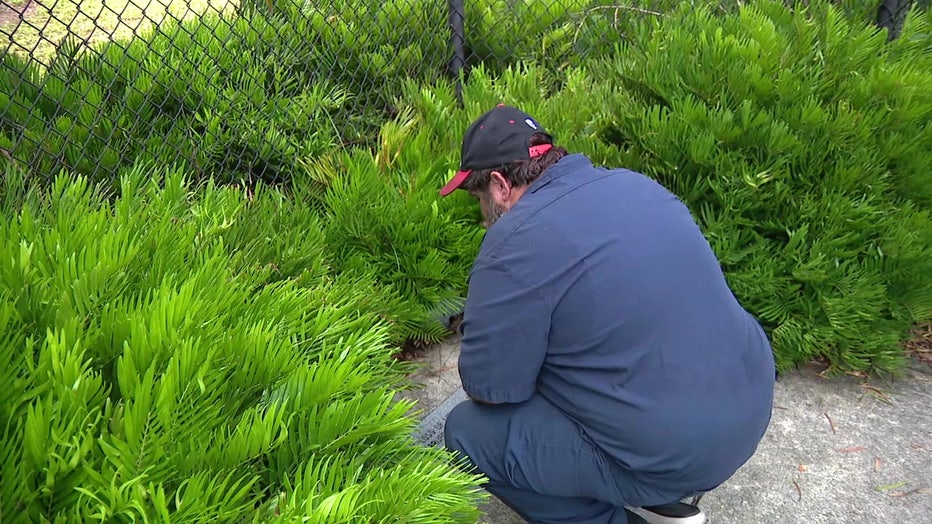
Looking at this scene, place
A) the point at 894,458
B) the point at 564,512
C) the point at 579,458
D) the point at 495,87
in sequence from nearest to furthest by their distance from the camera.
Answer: the point at 579,458, the point at 564,512, the point at 894,458, the point at 495,87

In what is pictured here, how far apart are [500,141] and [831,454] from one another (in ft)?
5.59

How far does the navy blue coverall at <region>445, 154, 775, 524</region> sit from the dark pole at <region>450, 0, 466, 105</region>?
1933mm

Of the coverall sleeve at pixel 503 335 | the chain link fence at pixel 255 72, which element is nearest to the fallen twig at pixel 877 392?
the coverall sleeve at pixel 503 335

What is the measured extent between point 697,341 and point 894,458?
4.35ft

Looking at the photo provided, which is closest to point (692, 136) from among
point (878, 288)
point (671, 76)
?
point (671, 76)

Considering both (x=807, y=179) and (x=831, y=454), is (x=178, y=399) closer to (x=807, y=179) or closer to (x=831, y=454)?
(x=831, y=454)

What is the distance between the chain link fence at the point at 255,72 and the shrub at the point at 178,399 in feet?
3.72

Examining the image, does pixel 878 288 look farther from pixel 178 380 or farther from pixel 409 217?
pixel 178 380

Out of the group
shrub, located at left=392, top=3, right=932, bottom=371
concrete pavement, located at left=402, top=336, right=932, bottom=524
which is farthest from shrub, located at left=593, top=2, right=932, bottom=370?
concrete pavement, located at left=402, top=336, right=932, bottom=524

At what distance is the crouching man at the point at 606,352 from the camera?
1.74 metres

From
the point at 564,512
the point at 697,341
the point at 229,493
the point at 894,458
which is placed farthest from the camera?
→ the point at 894,458

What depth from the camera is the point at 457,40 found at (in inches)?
150

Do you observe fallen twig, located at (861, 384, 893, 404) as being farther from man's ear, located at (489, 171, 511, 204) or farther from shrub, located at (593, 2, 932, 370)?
man's ear, located at (489, 171, 511, 204)

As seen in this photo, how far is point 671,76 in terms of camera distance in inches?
120
